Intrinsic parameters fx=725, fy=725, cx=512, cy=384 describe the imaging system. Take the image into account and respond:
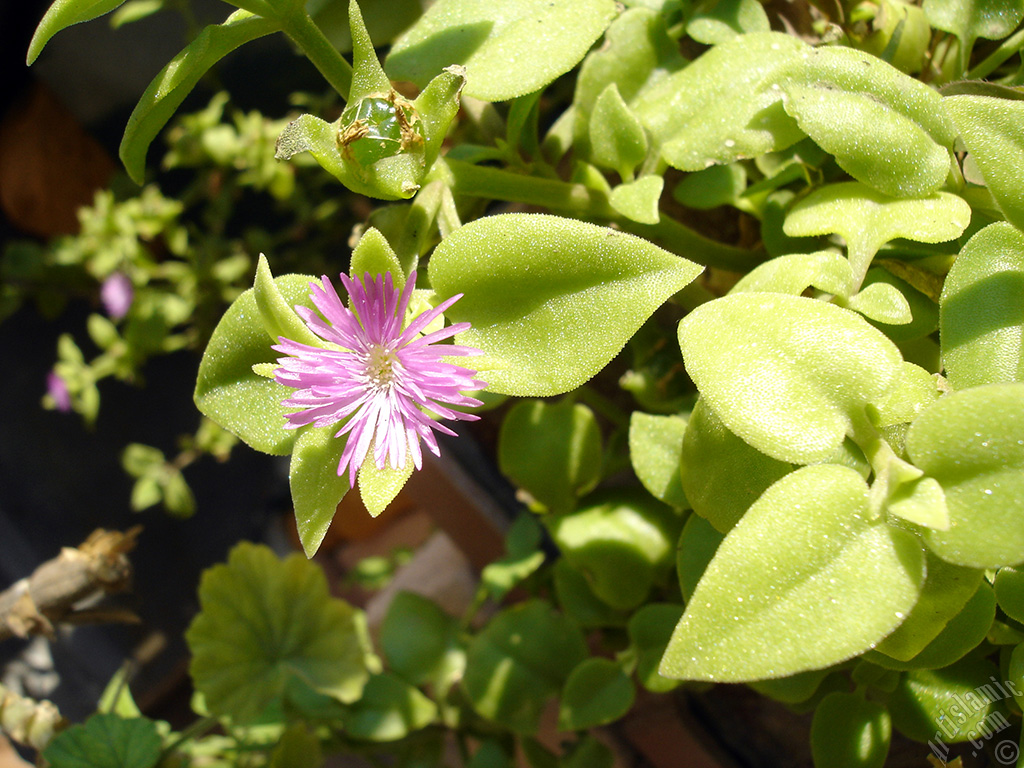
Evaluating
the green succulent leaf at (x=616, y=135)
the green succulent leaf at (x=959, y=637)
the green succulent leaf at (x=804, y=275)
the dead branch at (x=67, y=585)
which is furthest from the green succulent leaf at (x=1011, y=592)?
the dead branch at (x=67, y=585)

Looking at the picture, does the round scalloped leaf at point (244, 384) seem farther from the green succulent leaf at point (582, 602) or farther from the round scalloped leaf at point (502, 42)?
the green succulent leaf at point (582, 602)

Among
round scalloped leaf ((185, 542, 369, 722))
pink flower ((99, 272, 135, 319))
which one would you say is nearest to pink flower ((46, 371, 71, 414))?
pink flower ((99, 272, 135, 319))

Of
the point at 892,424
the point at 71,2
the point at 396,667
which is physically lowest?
the point at 396,667

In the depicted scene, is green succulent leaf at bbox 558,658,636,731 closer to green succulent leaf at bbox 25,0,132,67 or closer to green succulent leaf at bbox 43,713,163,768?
green succulent leaf at bbox 43,713,163,768

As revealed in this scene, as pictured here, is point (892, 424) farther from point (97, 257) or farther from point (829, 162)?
point (97, 257)

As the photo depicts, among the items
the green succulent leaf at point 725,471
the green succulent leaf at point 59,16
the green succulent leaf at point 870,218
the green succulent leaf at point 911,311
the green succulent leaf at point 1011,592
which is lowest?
the green succulent leaf at point 1011,592

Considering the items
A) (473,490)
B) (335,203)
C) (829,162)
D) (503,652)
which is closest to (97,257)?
(335,203)
